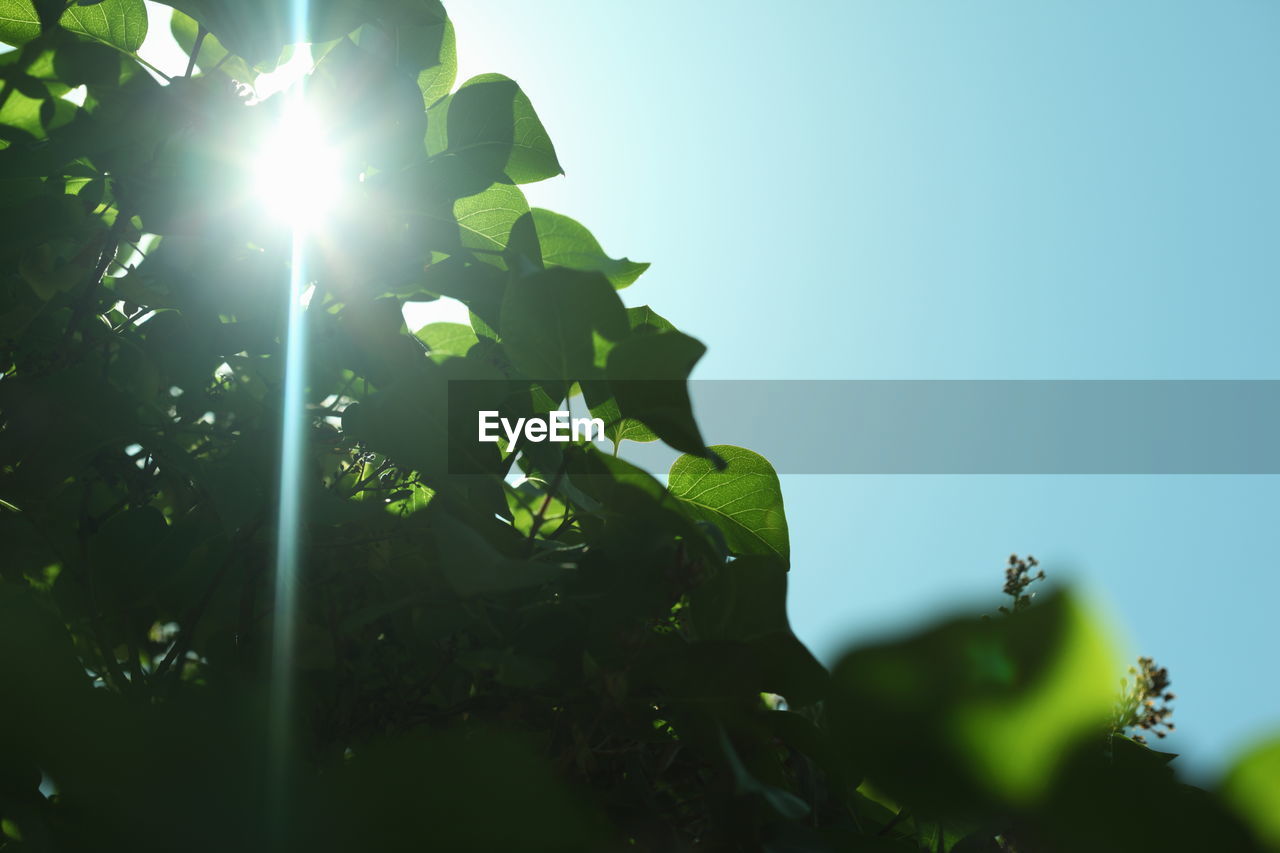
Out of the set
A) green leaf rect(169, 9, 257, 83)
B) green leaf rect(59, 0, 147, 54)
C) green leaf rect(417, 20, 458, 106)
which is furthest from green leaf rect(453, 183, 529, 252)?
green leaf rect(59, 0, 147, 54)

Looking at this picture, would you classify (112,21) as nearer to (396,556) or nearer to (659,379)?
(396,556)

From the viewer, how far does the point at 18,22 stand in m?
0.99

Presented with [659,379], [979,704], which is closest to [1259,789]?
[979,704]

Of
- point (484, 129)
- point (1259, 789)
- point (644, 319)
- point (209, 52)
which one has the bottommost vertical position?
point (1259, 789)

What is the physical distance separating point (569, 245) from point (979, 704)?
0.90 metres

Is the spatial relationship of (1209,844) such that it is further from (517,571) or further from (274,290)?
(274,290)

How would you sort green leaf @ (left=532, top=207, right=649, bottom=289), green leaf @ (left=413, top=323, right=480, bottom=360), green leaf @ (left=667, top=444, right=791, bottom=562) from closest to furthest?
green leaf @ (left=667, top=444, right=791, bottom=562) → green leaf @ (left=532, top=207, right=649, bottom=289) → green leaf @ (left=413, top=323, right=480, bottom=360)

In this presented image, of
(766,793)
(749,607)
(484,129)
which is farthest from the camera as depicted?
(484,129)

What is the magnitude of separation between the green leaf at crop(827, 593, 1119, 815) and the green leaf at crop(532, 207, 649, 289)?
846mm

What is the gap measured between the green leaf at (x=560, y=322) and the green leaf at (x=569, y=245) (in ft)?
1.22

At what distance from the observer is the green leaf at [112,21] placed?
1035mm

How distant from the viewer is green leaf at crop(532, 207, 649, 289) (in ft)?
3.71

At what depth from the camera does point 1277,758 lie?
41cm

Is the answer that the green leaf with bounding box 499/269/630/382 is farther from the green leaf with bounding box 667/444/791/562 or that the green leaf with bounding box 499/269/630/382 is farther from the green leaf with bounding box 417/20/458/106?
the green leaf with bounding box 417/20/458/106
